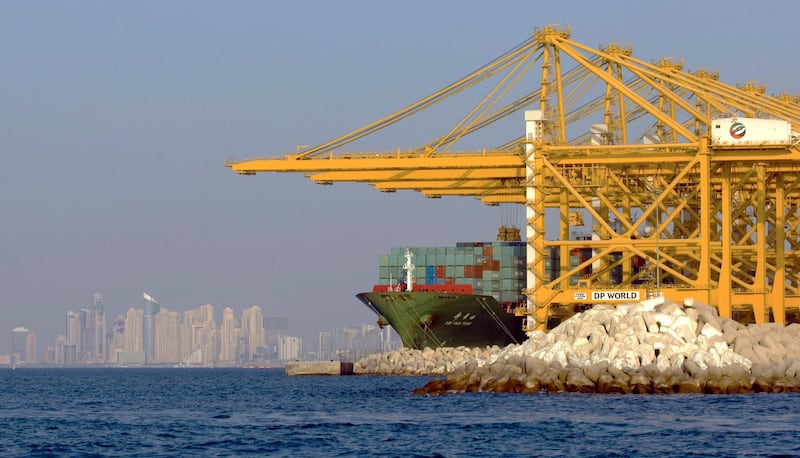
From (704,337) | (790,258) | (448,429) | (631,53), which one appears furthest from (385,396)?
A: (790,258)

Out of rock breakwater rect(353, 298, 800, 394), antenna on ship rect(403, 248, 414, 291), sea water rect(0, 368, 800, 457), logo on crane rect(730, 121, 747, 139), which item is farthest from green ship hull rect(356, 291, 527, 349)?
rock breakwater rect(353, 298, 800, 394)

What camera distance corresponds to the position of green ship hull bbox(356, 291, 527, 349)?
76.8 metres

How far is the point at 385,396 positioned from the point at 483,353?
59.7 feet

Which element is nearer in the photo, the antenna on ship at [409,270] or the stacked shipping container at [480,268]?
the antenna on ship at [409,270]

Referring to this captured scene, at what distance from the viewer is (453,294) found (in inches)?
3009

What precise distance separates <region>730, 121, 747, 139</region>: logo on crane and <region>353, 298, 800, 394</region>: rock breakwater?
932 cm

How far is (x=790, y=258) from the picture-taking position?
246 feet

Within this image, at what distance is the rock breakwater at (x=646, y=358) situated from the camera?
4838cm

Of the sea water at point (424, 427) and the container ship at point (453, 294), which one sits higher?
the container ship at point (453, 294)

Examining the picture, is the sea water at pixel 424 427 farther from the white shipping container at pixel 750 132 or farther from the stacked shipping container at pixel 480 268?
the stacked shipping container at pixel 480 268

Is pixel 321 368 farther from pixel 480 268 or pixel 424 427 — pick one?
pixel 424 427

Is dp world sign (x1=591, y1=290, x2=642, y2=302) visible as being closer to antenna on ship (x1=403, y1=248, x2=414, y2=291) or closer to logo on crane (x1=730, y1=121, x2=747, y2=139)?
logo on crane (x1=730, y1=121, x2=747, y2=139)

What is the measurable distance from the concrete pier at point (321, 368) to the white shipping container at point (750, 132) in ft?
99.4

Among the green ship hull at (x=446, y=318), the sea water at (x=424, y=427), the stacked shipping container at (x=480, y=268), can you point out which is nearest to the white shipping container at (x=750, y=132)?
the sea water at (x=424, y=427)
